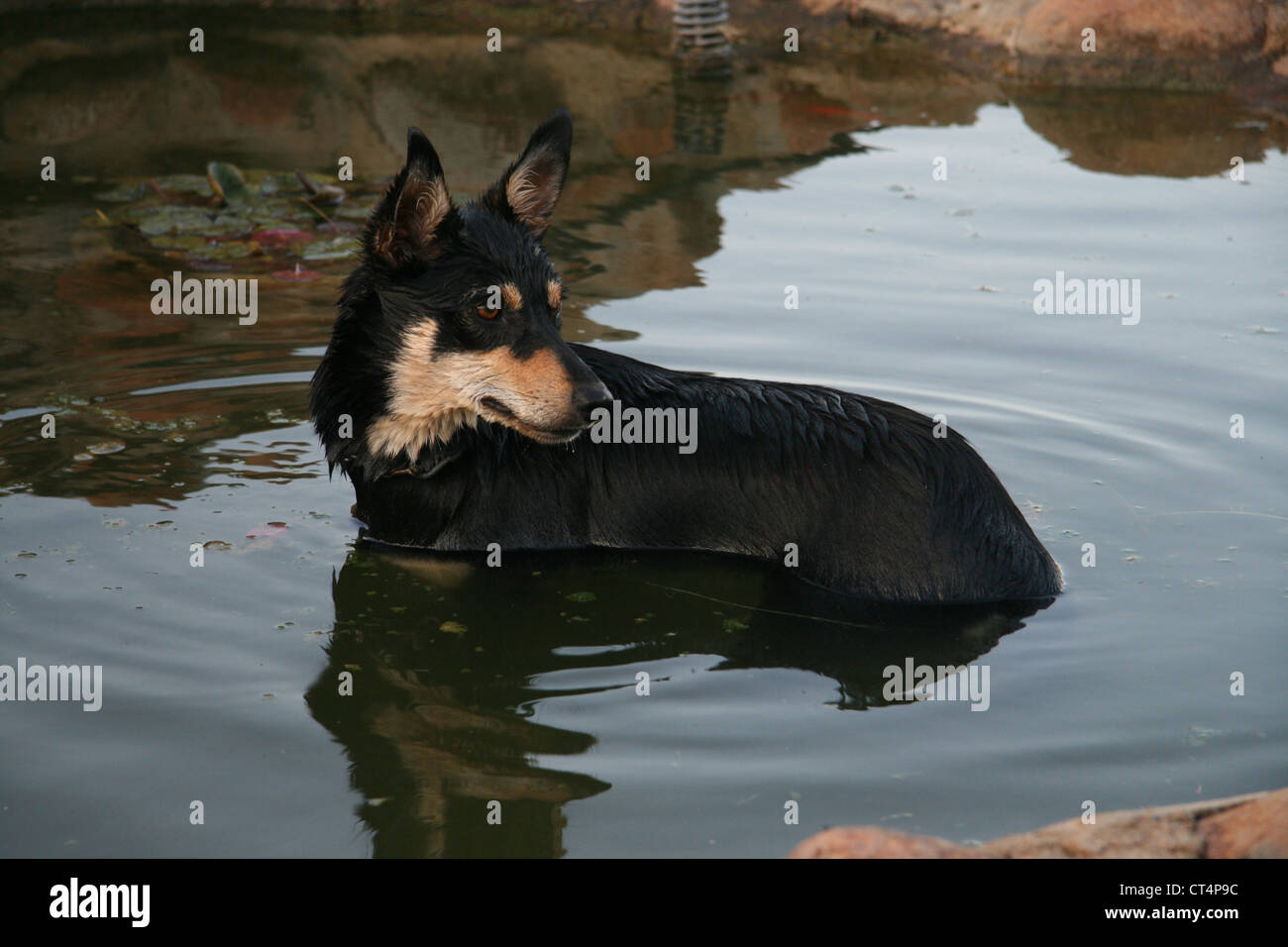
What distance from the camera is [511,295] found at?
569cm

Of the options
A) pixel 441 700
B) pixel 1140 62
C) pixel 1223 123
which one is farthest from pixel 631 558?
pixel 1140 62

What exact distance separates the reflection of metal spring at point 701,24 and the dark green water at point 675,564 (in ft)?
10.8

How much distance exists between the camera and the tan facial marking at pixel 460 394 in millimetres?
5598

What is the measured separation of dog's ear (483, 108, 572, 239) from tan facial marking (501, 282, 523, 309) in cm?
49

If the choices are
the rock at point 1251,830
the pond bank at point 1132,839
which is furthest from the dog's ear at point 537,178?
the rock at point 1251,830

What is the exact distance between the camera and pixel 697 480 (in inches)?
236

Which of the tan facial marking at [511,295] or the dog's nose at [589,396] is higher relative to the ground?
the tan facial marking at [511,295]

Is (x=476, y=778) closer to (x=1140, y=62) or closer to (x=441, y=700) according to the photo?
(x=441, y=700)

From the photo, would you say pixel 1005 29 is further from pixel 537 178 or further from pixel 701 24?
pixel 537 178

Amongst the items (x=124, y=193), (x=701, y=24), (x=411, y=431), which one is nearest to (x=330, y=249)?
(x=124, y=193)

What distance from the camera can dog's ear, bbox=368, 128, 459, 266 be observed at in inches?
217

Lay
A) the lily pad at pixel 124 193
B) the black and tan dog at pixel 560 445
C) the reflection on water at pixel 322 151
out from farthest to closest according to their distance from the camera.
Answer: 1. the lily pad at pixel 124 193
2. the reflection on water at pixel 322 151
3. the black and tan dog at pixel 560 445
